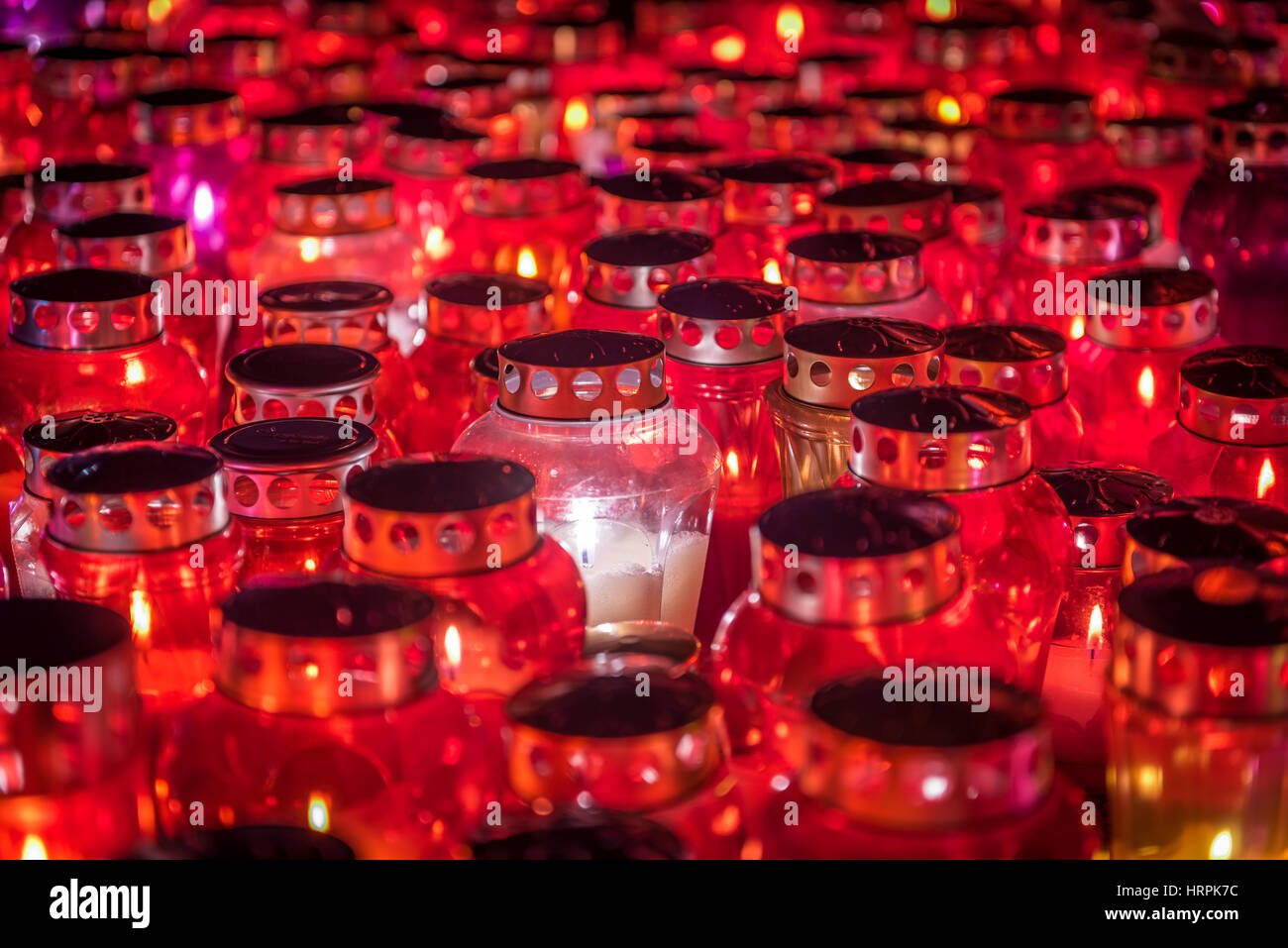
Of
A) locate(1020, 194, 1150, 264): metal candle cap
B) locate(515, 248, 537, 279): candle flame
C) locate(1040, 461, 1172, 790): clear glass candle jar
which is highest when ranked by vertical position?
locate(1020, 194, 1150, 264): metal candle cap

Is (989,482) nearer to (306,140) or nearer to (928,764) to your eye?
(928,764)

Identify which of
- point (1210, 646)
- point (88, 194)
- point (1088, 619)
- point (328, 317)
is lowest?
point (1088, 619)

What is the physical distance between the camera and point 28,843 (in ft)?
2.52

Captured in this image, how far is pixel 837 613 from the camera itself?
83 cm

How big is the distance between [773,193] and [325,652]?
3.35ft

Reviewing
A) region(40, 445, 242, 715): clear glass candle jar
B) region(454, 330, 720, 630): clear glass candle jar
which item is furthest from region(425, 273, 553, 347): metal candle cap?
region(40, 445, 242, 715): clear glass candle jar

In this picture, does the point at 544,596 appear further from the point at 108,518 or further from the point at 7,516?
the point at 7,516

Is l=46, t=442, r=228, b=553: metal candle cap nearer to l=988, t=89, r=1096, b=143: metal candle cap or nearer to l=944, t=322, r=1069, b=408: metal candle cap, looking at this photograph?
l=944, t=322, r=1069, b=408: metal candle cap

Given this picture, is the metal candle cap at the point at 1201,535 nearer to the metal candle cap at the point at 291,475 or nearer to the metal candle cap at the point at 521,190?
the metal candle cap at the point at 291,475

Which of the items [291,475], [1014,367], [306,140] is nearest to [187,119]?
[306,140]

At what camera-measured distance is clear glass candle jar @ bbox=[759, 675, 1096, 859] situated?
697 mm

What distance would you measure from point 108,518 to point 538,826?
1.23 feet

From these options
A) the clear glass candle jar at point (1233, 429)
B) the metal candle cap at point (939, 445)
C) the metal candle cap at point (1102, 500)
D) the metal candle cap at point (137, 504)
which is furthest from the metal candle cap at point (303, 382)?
the clear glass candle jar at point (1233, 429)
